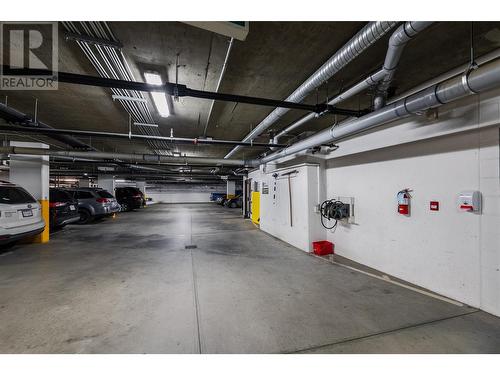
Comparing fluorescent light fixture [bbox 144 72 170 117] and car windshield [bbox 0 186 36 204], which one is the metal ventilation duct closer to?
fluorescent light fixture [bbox 144 72 170 117]

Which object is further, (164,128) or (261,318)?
(164,128)

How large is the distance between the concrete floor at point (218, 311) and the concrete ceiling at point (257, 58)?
2.83 metres

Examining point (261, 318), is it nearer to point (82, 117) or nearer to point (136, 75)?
point (136, 75)

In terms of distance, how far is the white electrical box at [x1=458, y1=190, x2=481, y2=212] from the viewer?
7.45ft

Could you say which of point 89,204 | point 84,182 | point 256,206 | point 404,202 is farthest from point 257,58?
point 84,182

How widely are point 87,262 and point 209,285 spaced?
2.47 m

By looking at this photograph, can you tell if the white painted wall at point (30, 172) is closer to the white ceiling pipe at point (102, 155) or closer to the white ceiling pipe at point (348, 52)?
the white ceiling pipe at point (102, 155)

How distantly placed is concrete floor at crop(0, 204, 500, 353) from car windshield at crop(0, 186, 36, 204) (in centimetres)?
106

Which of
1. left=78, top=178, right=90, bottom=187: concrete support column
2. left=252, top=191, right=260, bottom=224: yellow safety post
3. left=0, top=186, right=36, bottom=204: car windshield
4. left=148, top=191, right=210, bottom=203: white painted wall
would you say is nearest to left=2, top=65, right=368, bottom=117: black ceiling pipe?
left=0, top=186, right=36, bottom=204: car windshield

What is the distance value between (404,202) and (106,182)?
14.9 metres

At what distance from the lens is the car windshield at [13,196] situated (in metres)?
3.71

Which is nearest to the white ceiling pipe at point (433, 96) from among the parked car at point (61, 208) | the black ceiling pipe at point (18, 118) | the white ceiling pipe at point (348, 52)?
the white ceiling pipe at point (348, 52)
